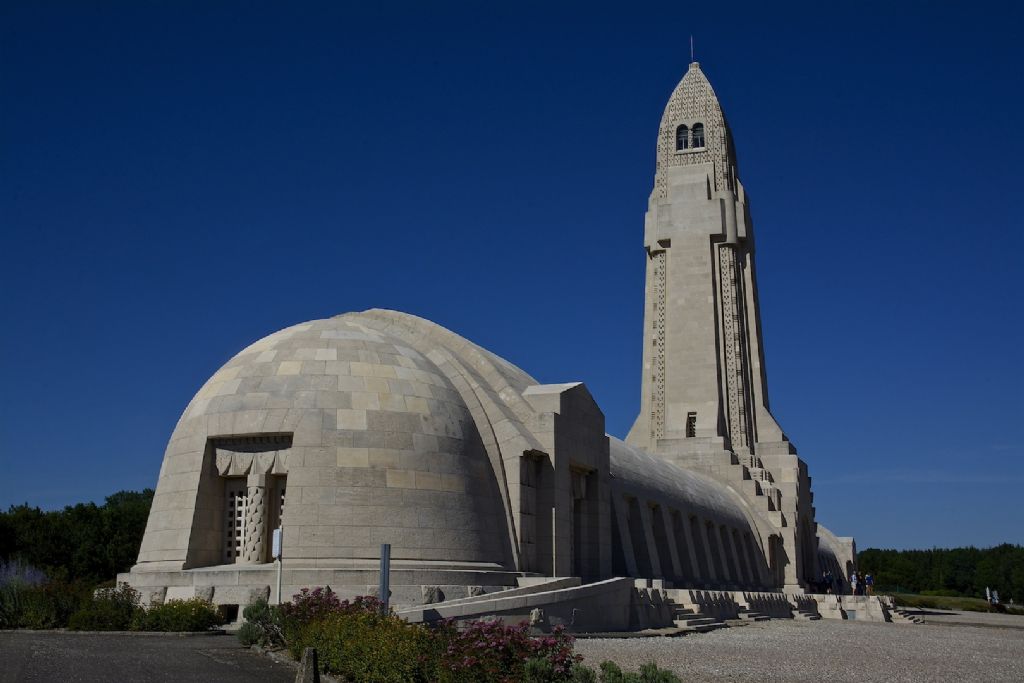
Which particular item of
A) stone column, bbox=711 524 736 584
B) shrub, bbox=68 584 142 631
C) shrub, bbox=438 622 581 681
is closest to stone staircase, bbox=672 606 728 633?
shrub, bbox=68 584 142 631

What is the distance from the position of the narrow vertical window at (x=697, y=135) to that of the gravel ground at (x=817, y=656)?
3627 centimetres

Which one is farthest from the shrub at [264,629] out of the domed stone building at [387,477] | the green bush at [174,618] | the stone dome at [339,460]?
the stone dome at [339,460]

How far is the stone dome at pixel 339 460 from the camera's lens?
67.6 ft

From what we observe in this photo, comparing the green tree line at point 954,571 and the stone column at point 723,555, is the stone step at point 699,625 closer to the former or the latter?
the stone column at point 723,555

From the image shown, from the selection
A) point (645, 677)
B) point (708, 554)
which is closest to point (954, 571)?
point (708, 554)

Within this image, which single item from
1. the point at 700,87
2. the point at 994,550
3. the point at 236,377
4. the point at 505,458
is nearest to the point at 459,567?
the point at 505,458

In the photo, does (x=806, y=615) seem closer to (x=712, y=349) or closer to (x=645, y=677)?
(x=712, y=349)

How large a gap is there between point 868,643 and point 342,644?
13.6 meters

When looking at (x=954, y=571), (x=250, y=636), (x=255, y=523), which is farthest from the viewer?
(x=954, y=571)

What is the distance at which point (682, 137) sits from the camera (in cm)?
5759

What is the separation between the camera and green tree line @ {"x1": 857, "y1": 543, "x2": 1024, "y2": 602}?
9312 cm

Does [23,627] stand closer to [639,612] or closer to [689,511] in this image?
[639,612]

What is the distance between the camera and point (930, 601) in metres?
62.8

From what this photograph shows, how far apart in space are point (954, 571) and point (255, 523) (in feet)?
311
